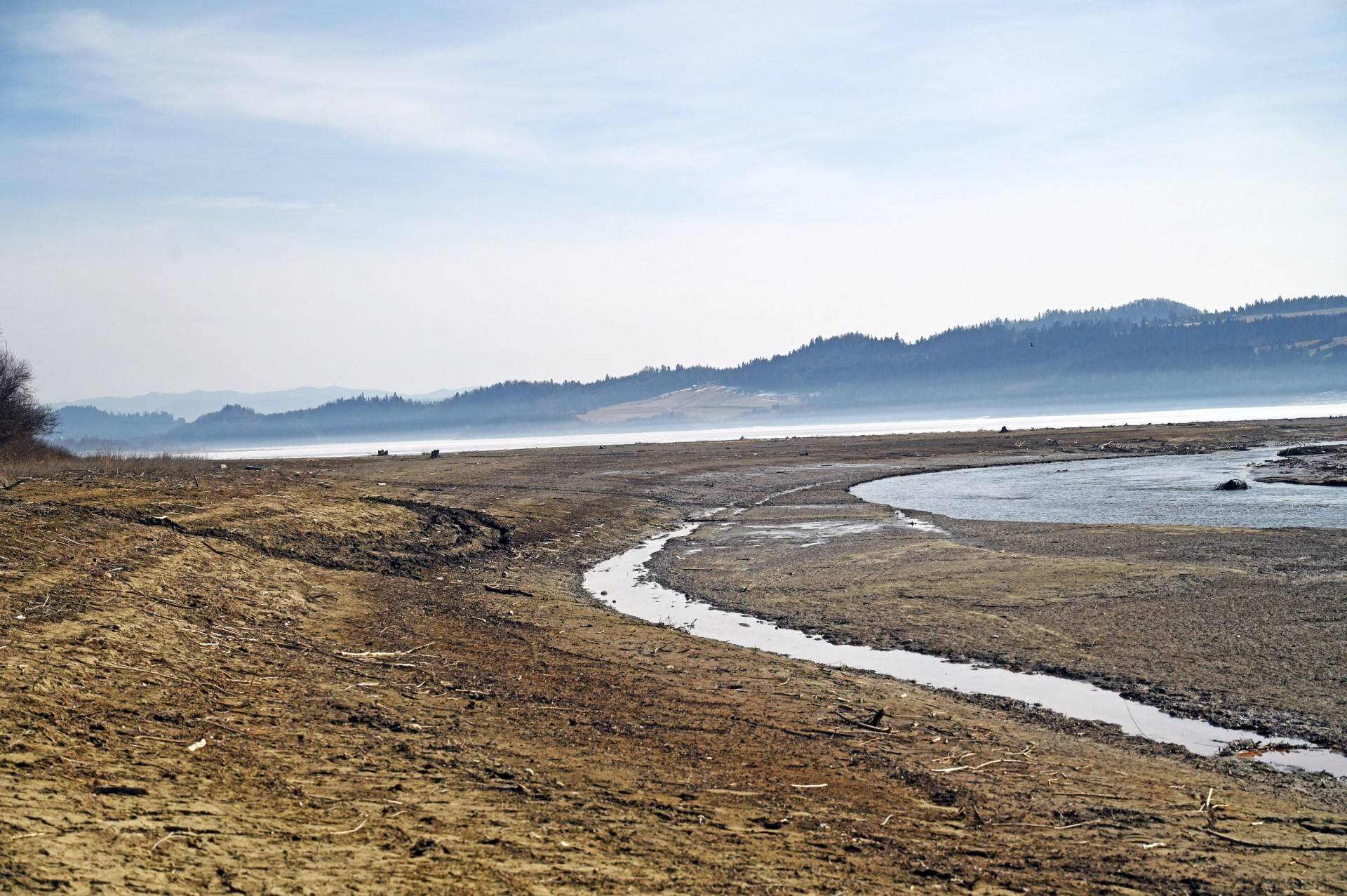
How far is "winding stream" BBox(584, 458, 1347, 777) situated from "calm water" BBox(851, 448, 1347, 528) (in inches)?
621

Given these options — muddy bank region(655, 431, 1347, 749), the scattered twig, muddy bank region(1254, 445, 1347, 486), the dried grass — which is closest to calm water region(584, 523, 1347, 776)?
muddy bank region(655, 431, 1347, 749)

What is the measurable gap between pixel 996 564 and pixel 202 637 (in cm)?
1654

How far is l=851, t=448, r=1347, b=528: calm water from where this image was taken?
1205 inches

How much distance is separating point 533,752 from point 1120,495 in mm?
34876

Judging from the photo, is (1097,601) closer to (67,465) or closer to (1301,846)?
(1301,846)

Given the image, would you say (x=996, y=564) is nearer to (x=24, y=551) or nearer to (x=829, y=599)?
(x=829, y=599)

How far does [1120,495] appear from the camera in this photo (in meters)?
38.7

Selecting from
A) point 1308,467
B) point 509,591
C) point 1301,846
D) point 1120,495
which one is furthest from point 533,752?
point 1308,467

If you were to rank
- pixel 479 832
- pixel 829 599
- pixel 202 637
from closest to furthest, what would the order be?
pixel 479 832
pixel 202 637
pixel 829 599

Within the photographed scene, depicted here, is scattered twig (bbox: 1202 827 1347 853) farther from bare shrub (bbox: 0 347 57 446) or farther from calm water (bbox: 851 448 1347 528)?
bare shrub (bbox: 0 347 57 446)

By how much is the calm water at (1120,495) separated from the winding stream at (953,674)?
15776 millimetres

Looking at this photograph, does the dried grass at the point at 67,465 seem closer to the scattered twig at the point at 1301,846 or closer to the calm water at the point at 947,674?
the calm water at the point at 947,674

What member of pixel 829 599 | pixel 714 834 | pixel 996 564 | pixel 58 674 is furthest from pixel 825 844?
pixel 996 564

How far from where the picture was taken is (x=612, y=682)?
12586mm
